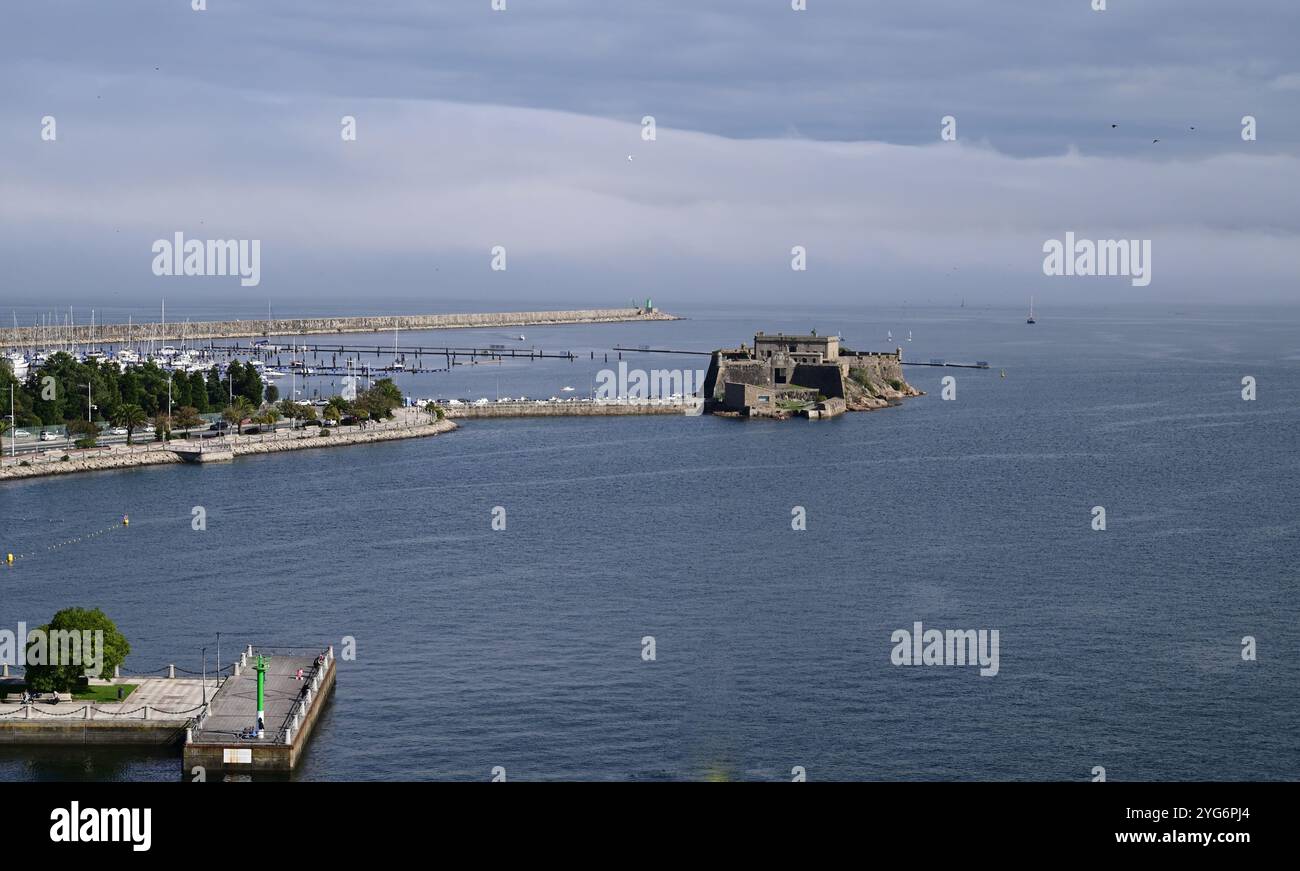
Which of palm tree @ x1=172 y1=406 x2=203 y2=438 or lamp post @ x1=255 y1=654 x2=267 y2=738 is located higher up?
palm tree @ x1=172 y1=406 x2=203 y2=438

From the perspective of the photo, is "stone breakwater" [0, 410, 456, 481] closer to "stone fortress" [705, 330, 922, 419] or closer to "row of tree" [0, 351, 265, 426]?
"row of tree" [0, 351, 265, 426]

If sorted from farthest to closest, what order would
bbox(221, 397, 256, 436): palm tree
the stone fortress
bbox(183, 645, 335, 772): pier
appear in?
the stone fortress < bbox(221, 397, 256, 436): palm tree < bbox(183, 645, 335, 772): pier

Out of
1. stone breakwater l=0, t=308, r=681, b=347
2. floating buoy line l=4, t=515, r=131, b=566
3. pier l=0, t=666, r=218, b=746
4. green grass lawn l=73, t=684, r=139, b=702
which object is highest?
stone breakwater l=0, t=308, r=681, b=347

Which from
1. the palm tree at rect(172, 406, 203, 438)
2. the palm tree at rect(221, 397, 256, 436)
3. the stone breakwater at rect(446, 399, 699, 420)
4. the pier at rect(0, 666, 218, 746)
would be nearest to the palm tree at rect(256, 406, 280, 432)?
the palm tree at rect(221, 397, 256, 436)

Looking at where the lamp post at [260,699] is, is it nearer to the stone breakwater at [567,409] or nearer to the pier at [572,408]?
the pier at [572,408]

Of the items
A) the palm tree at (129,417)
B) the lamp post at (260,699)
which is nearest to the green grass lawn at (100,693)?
the lamp post at (260,699)
